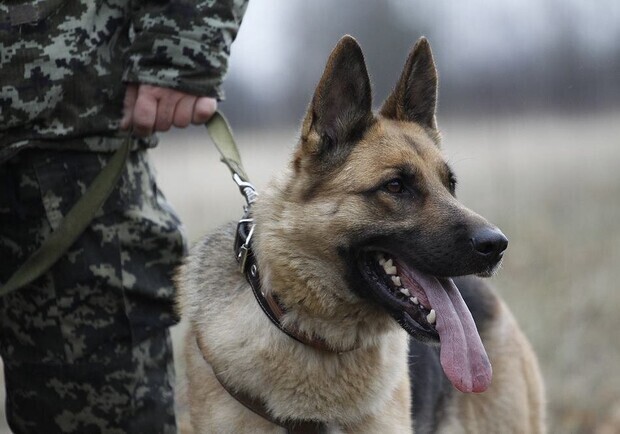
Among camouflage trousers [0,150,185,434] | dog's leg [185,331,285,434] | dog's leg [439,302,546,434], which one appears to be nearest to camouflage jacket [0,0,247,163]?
camouflage trousers [0,150,185,434]

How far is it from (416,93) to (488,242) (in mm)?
828

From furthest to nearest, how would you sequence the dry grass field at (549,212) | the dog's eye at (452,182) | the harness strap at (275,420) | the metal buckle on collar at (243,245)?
the dry grass field at (549,212), the dog's eye at (452,182), the metal buckle on collar at (243,245), the harness strap at (275,420)

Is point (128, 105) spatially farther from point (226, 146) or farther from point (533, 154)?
point (533, 154)

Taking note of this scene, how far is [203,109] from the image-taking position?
3.30m

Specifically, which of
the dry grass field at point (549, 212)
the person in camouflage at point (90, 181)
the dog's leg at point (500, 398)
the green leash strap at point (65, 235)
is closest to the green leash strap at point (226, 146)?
the person in camouflage at point (90, 181)

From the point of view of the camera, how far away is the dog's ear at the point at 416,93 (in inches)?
131

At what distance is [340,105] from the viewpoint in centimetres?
314

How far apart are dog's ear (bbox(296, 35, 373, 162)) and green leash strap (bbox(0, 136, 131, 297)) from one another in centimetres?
70

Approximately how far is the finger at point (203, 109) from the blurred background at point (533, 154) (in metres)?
2.43

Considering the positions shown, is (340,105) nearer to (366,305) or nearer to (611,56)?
(366,305)

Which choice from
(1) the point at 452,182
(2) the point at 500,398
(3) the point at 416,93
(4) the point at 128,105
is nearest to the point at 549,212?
(2) the point at 500,398

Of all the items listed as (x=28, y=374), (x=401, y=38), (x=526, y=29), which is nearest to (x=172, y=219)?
(x=28, y=374)

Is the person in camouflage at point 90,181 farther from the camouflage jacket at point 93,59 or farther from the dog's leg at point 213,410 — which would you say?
the dog's leg at point 213,410

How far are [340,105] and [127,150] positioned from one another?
76 centimetres
